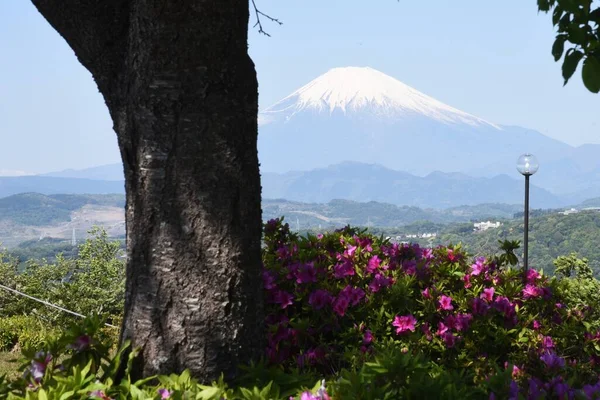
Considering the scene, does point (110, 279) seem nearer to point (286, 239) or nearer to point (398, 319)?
point (286, 239)

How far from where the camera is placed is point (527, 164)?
9.72 m

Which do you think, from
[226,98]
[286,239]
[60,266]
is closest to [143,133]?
[226,98]

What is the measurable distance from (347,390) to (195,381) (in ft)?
2.45

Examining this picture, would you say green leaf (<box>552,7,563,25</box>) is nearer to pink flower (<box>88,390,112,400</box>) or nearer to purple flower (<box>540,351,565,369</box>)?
purple flower (<box>540,351,565,369</box>)

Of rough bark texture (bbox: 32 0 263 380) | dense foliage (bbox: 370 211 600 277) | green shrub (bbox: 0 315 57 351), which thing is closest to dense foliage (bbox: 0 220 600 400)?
rough bark texture (bbox: 32 0 263 380)

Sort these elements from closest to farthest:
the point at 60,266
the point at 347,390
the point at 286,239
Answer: the point at 347,390
the point at 286,239
the point at 60,266

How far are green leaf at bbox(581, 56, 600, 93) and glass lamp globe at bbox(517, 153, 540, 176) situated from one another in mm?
7288

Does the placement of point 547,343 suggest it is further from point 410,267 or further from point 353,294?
point 353,294

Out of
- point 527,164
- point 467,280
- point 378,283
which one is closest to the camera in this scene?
point 378,283

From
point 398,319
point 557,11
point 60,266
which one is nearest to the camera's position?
point 557,11

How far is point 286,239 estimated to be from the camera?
496 cm

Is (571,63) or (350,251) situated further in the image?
(350,251)

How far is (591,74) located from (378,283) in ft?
6.08

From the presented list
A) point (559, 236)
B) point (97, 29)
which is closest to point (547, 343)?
point (97, 29)
